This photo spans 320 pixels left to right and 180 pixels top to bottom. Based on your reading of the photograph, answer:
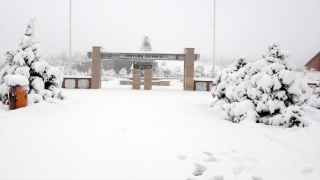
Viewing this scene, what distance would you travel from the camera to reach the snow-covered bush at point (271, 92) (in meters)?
7.13

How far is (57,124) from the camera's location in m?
6.98

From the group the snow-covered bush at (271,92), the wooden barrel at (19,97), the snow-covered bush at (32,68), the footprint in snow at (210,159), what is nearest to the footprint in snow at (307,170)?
the footprint in snow at (210,159)

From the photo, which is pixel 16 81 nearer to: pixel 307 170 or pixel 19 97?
pixel 19 97

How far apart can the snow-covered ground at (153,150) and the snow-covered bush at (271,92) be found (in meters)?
0.50

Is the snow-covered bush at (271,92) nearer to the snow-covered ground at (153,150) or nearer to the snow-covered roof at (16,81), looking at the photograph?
the snow-covered ground at (153,150)

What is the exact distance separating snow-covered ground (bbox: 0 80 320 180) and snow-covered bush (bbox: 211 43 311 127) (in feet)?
1.63

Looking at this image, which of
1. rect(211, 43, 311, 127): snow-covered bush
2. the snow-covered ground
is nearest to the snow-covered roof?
the snow-covered ground

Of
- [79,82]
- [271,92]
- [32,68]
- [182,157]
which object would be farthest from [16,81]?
[79,82]

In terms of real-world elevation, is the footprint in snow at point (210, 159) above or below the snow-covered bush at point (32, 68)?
below

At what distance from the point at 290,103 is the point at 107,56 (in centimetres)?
2175

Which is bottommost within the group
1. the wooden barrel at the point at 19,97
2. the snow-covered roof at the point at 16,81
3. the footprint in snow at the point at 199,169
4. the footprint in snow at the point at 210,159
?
the footprint in snow at the point at 199,169

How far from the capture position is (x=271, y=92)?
746 cm

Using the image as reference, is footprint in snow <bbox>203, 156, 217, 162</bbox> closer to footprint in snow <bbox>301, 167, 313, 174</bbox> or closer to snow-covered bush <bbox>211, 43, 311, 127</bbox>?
footprint in snow <bbox>301, 167, 313, 174</bbox>

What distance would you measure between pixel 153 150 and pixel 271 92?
4.58 metres
